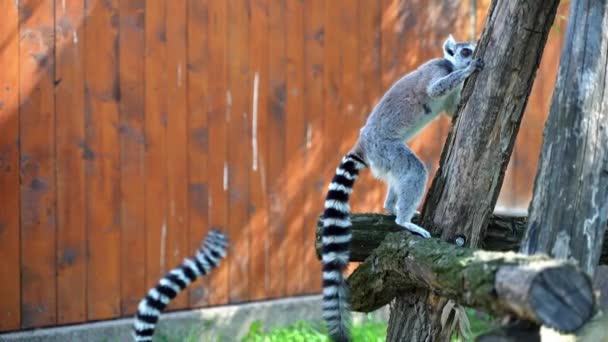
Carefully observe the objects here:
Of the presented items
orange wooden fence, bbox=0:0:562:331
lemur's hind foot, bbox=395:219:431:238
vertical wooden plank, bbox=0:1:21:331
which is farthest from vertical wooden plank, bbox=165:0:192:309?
lemur's hind foot, bbox=395:219:431:238

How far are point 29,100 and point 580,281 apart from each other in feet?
15.2

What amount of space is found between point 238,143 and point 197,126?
1.38 ft

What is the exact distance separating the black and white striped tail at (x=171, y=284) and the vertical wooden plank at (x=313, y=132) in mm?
2215

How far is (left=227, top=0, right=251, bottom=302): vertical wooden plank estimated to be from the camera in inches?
280

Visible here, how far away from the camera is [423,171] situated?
5.19 m

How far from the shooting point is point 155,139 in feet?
22.1

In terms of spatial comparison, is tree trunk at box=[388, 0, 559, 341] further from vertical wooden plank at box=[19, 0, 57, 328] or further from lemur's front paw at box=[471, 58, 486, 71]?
vertical wooden plank at box=[19, 0, 57, 328]

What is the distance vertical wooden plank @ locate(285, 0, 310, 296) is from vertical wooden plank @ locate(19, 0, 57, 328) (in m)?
2.15

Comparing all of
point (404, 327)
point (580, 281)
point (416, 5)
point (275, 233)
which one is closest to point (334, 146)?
point (275, 233)

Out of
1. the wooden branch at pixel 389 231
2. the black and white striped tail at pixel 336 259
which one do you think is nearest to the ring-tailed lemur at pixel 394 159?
the black and white striped tail at pixel 336 259

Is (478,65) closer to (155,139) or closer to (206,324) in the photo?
(155,139)

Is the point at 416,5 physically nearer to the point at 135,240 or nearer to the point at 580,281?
the point at 135,240

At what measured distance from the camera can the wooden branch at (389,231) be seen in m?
4.55

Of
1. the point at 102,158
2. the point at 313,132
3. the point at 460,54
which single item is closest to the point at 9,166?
the point at 102,158
